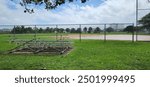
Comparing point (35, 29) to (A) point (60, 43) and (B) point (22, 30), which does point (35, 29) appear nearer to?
(B) point (22, 30)

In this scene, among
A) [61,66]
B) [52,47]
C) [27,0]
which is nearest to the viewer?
[61,66]

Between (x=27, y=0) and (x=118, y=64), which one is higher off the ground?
(x=27, y=0)

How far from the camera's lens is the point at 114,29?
36094 millimetres

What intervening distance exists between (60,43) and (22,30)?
1436cm

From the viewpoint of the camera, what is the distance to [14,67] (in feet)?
43.7

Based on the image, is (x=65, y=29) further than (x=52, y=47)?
Yes

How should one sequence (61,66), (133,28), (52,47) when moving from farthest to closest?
1. (133,28)
2. (52,47)
3. (61,66)

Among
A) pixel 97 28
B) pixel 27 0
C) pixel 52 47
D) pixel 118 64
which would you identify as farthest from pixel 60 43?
pixel 97 28

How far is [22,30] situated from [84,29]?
6965 millimetres

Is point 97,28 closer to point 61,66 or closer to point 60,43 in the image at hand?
point 60,43

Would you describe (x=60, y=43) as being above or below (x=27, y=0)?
below

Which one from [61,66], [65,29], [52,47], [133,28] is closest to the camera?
[61,66]

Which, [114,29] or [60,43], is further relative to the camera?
[114,29]

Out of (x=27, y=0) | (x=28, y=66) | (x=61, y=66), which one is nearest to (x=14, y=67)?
(x=28, y=66)
